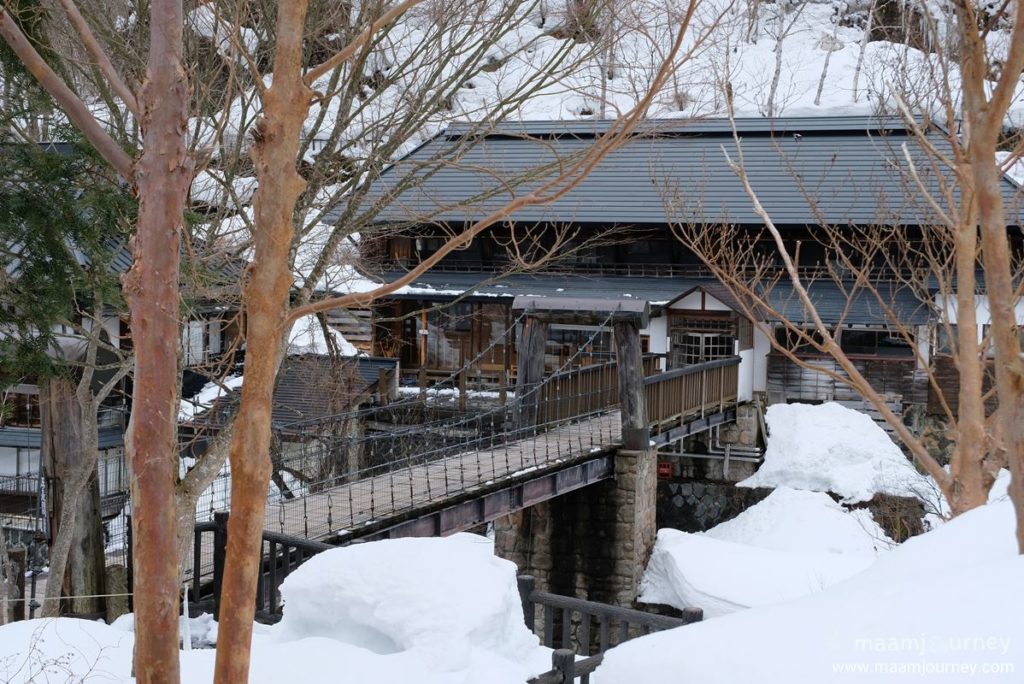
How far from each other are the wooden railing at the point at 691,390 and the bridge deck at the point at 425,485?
915 millimetres

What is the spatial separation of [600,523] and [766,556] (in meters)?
2.71

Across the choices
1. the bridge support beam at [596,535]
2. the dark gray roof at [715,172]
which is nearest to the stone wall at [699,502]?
the bridge support beam at [596,535]

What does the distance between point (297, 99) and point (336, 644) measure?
2.97 m

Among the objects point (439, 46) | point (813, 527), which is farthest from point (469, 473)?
point (813, 527)

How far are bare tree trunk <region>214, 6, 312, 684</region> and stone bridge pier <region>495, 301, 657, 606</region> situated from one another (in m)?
11.3

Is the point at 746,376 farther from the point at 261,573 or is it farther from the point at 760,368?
the point at 261,573

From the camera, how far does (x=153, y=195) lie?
3.81 metres

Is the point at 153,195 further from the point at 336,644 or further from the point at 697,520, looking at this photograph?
the point at 697,520

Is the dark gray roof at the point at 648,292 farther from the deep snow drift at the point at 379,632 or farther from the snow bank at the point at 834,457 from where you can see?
the deep snow drift at the point at 379,632

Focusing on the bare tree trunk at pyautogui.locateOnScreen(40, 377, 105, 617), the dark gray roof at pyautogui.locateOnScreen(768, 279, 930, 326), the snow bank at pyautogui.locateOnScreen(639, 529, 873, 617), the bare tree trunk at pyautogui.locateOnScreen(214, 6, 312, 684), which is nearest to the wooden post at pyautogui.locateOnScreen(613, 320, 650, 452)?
the snow bank at pyautogui.locateOnScreen(639, 529, 873, 617)

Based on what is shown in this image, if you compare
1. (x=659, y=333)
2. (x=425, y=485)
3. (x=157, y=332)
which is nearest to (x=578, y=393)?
(x=425, y=485)

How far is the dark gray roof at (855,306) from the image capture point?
20078mm

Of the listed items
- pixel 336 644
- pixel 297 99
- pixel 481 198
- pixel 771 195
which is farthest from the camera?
pixel 771 195

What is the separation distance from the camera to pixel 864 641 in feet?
9.46
